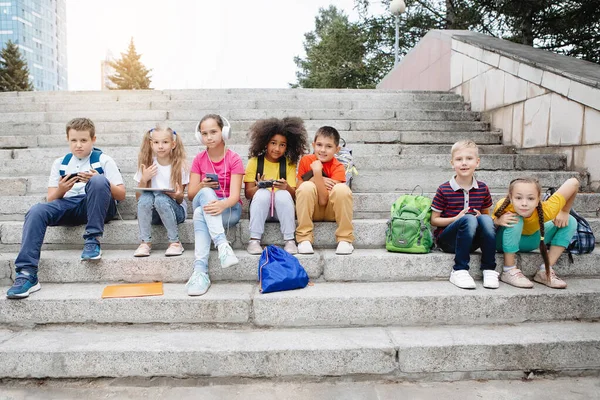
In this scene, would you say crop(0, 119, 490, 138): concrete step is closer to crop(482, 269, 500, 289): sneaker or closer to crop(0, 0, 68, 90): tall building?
crop(482, 269, 500, 289): sneaker

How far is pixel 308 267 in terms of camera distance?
9.97 feet

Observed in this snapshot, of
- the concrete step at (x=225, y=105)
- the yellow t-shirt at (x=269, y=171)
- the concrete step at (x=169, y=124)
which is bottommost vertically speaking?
the yellow t-shirt at (x=269, y=171)

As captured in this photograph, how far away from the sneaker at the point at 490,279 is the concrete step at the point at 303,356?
41 cm

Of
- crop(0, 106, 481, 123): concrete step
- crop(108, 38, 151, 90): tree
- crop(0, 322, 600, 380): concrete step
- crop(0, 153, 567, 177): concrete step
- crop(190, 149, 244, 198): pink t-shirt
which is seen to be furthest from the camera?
crop(108, 38, 151, 90): tree

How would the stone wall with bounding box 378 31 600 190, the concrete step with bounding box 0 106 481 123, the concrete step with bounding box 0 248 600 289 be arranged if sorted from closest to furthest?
the concrete step with bounding box 0 248 600 289 → the stone wall with bounding box 378 31 600 190 → the concrete step with bounding box 0 106 481 123

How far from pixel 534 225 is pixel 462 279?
2.37ft

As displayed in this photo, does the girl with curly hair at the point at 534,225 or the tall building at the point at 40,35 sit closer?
the girl with curly hair at the point at 534,225

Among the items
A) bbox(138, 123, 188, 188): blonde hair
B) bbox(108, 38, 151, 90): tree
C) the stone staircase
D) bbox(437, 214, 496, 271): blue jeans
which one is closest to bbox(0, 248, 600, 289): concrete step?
the stone staircase

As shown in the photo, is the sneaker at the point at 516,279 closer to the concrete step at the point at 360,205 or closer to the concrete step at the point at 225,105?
the concrete step at the point at 360,205

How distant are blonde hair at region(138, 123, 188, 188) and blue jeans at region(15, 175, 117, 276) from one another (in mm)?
409

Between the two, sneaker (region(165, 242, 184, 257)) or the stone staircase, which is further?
sneaker (region(165, 242, 184, 257))

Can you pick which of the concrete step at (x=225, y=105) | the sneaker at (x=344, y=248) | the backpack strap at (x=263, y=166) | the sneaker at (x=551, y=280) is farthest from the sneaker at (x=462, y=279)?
the concrete step at (x=225, y=105)

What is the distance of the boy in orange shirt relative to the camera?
319 centimetres

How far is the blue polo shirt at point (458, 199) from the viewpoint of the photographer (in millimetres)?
3145
